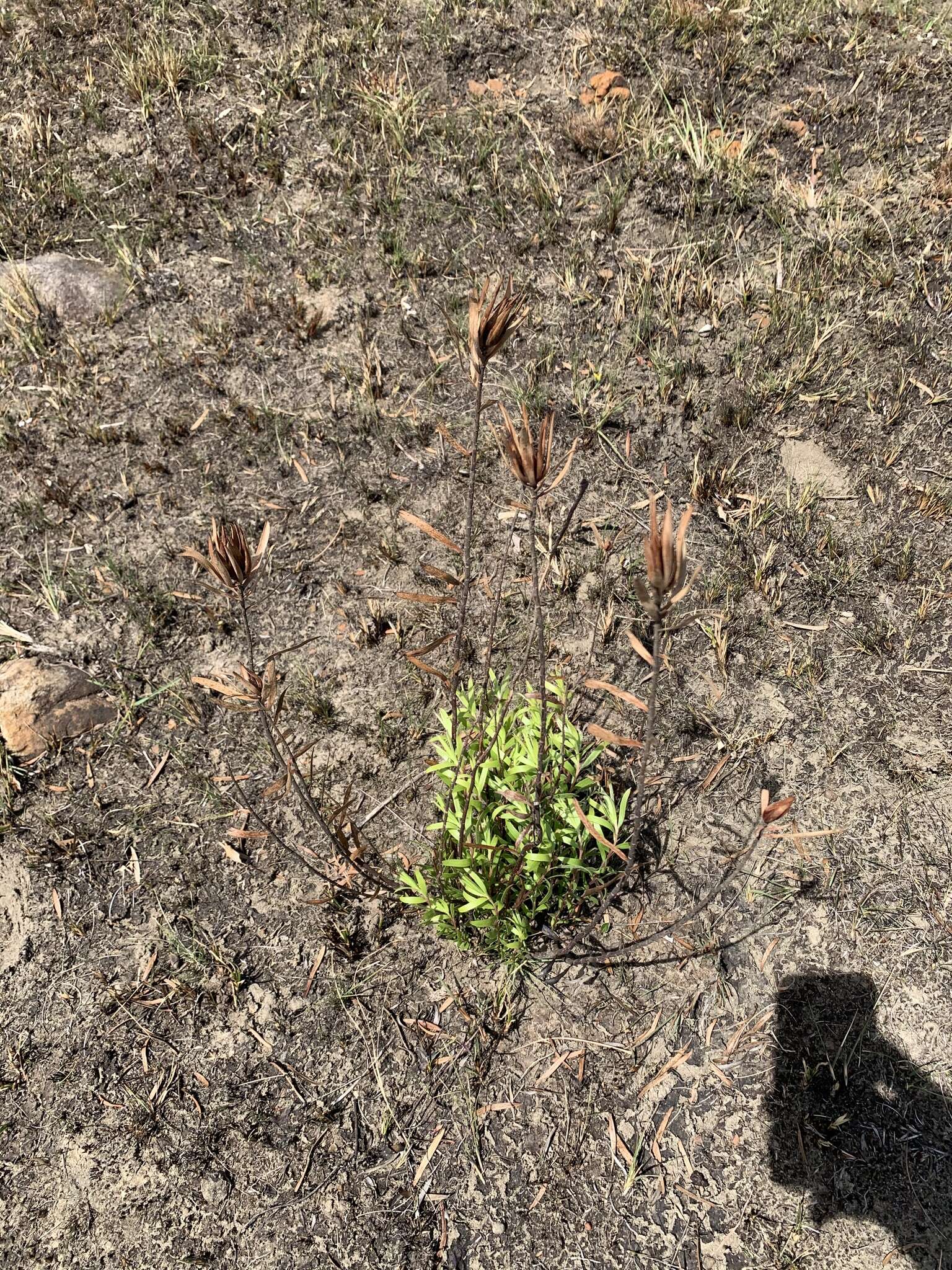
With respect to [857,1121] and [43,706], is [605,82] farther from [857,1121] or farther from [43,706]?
[857,1121]

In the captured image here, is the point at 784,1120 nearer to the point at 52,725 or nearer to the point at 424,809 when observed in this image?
the point at 424,809

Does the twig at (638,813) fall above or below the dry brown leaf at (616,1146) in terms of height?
above

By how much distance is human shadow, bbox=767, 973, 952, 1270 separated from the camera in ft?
8.31

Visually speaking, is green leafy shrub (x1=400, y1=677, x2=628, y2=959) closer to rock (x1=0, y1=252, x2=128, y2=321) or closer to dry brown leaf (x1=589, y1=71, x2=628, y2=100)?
rock (x1=0, y1=252, x2=128, y2=321)

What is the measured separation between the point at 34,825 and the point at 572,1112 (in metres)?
2.15

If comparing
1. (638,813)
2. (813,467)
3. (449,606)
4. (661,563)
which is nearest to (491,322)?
(661,563)

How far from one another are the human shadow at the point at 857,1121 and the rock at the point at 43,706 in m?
2.72

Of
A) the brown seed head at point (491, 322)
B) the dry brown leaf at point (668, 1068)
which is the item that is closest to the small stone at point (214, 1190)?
the dry brown leaf at point (668, 1068)

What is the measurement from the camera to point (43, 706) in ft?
11.4

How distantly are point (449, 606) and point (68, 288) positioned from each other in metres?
2.83

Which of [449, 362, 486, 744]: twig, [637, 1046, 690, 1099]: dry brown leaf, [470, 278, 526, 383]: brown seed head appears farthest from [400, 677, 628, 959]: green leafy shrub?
[470, 278, 526, 383]: brown seed head

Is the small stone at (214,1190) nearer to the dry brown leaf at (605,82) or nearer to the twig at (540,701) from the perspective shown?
the twig at (540,701)

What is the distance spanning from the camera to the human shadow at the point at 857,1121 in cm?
253

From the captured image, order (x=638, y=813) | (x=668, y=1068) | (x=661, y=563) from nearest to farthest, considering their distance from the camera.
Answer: (x=661, y=563) → (x=638, y=813) → (x=668, y=1068)
